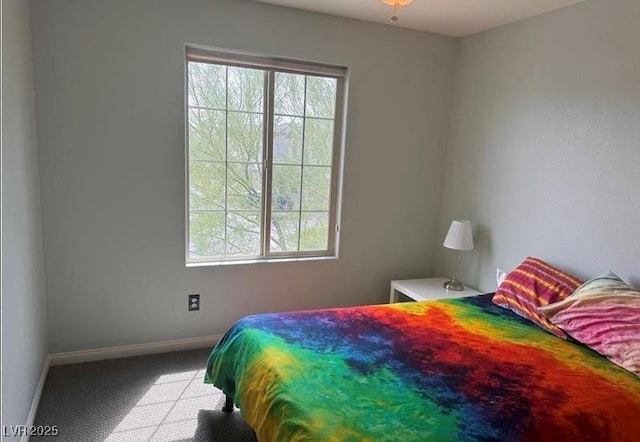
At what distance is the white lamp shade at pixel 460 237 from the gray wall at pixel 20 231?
2652 mm

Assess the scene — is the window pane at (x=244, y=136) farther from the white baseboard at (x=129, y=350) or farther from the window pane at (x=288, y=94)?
the white baseboard at (x=129, y=350)

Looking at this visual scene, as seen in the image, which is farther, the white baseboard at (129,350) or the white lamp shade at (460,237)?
the white lamp shade at (460,237)

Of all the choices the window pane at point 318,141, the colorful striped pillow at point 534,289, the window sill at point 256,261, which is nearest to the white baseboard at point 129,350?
the window sill at point 256,261

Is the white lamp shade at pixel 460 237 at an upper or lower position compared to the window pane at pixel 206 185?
lower

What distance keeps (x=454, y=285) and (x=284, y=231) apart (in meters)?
1.38

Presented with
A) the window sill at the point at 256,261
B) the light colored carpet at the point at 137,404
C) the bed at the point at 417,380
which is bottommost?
the light colored carpet at the point at 137,404

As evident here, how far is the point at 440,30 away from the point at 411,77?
40cm

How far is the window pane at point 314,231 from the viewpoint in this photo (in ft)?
10.9

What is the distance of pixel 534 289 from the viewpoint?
2.45 meters

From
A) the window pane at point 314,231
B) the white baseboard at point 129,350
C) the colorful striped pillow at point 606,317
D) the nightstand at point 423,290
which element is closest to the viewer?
the colorful striped pillow at point 606,317

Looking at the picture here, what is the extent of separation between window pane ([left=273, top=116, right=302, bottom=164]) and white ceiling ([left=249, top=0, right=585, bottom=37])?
779 millimetres

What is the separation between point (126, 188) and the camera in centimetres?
271

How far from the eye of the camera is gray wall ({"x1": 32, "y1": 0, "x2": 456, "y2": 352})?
2537mm

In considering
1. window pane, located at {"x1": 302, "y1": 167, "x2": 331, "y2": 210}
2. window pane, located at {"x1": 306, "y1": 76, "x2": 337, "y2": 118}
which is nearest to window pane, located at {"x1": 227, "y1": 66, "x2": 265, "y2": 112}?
window pane, located at {"x1": 306, "y1": 76, "x2": 337, "y2": 118}
